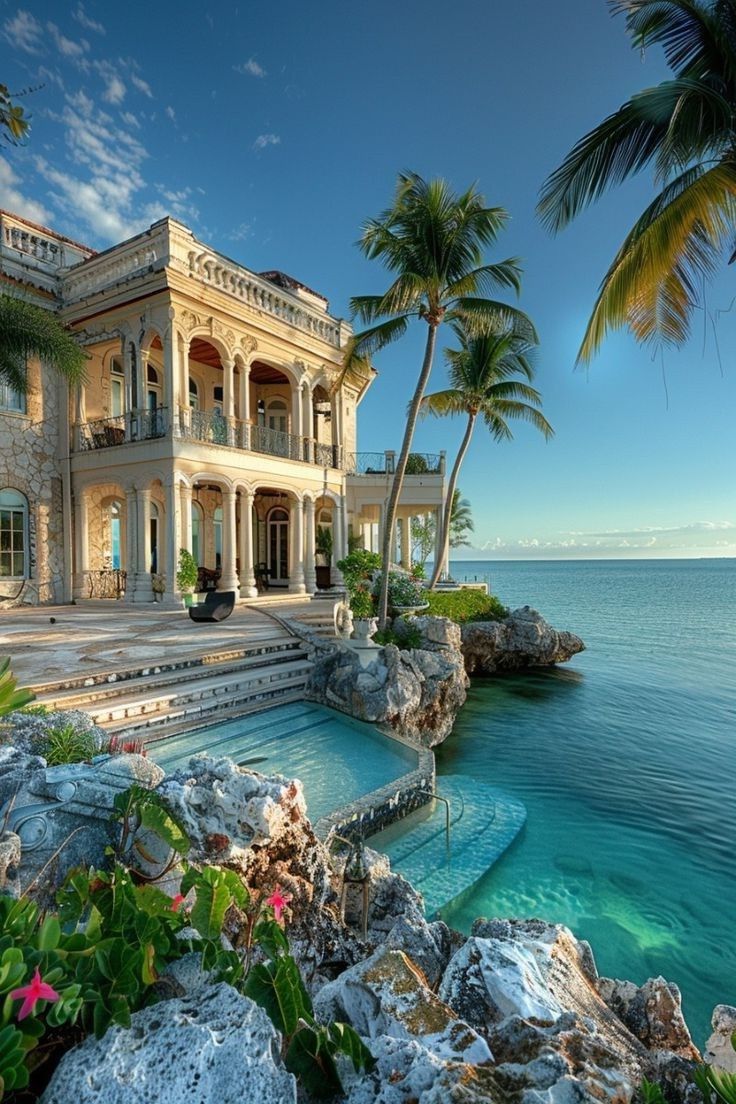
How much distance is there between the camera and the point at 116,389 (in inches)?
719

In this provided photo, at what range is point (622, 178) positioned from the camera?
6359mm

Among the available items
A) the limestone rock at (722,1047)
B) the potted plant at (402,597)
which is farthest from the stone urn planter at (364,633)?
the limestone rock at (722,1047)

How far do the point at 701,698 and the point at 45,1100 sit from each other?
59.0 ft

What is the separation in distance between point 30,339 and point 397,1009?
46.4ft

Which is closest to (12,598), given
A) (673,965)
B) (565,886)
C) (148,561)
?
(148,561)

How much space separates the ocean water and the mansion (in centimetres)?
955

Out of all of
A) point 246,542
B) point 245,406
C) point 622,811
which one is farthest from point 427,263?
point 622,811

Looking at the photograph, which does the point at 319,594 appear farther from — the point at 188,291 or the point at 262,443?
the point at 188,291

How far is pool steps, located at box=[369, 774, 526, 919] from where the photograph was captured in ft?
17.9

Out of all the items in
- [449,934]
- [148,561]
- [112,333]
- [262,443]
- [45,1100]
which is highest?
[112,333]

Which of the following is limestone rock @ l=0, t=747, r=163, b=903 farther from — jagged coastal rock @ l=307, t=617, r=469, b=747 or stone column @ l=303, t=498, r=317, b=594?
stone column @ l=303, t=498, r=317, b=594

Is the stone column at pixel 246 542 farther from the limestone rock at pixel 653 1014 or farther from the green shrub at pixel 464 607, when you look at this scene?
the limestone rock at pixel 653 1014

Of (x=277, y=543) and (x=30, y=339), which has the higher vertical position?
(x=30, y=339)

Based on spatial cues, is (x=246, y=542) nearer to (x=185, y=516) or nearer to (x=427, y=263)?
(x=185, y=516)
